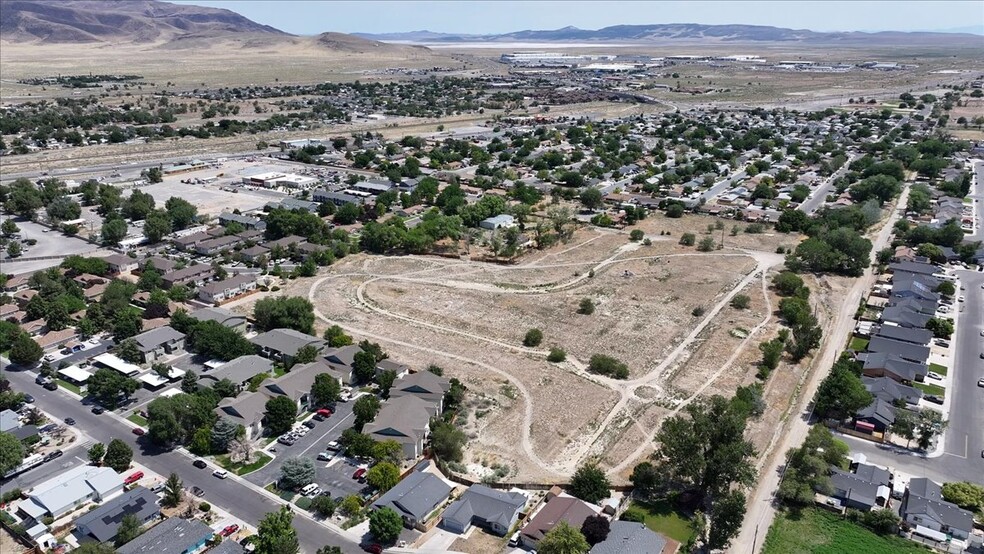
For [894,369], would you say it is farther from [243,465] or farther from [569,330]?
[243,465]

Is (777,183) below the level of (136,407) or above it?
above

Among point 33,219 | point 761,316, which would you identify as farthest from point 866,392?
point 33,219

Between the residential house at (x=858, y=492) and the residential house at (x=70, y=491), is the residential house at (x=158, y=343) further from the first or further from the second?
the residential house at (x=858, y=492)

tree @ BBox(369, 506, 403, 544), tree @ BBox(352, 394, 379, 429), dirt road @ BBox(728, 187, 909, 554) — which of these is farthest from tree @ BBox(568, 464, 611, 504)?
tree @ BBox(352, 394, 379, 429)

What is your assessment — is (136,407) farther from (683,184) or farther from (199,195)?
(683,184)

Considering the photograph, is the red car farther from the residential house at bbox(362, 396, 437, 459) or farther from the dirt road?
the dirt road

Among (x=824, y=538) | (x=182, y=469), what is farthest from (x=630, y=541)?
(x=182, y=469)
